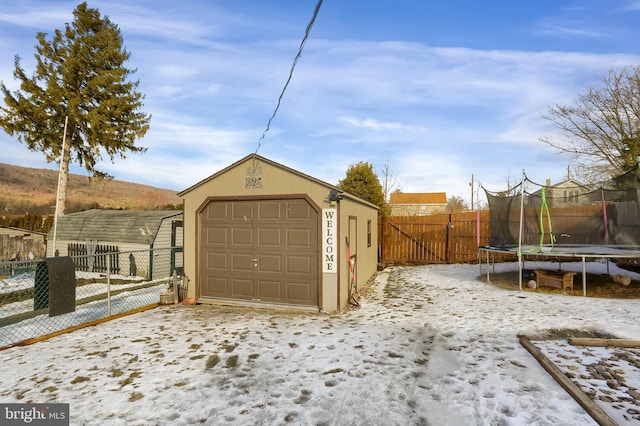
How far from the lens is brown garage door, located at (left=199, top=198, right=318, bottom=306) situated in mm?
6984

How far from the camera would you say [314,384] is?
3709 mm

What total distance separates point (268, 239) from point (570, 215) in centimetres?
878

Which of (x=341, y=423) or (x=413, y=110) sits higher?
(x=413, y=110)

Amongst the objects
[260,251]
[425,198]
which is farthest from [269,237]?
[425,198]

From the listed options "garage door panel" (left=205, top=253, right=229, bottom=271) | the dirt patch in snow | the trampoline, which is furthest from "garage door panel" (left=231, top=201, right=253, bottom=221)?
the dirt patch in snow

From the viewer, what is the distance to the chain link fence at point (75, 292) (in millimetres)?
5637

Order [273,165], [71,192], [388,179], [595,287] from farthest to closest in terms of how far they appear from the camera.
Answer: [71,192] < [388,179] < [595,287] < [273,165]

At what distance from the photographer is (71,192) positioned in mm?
50406

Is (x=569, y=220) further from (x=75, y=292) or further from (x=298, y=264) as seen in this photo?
(x=75, y=292)

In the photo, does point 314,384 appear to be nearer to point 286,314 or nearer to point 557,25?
point 286,314

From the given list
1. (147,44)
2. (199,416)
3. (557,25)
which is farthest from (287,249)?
(557,25)

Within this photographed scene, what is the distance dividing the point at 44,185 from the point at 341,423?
69.9m

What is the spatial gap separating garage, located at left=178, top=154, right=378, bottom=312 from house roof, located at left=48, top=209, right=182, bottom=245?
776 centimetres

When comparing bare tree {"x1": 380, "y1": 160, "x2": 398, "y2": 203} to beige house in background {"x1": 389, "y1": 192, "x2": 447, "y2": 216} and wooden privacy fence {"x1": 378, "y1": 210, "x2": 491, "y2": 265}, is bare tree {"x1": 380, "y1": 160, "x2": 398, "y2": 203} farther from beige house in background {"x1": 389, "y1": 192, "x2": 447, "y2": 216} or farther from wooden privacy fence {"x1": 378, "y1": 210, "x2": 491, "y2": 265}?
beige house in background {"x1": 389, "y1": 192, "x2": 447, "y2": 216}
